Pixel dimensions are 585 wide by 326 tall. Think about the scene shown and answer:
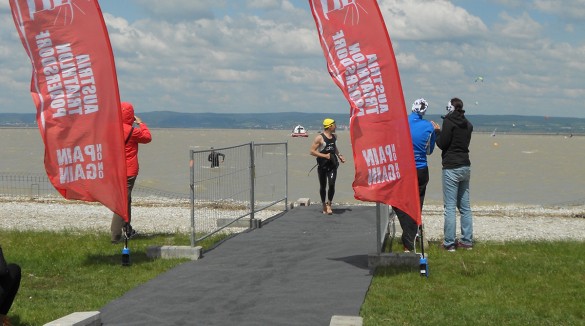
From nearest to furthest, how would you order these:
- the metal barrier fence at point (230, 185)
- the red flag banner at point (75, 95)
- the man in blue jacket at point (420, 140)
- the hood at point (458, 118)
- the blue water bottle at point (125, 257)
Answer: the red flag banner at point (75, 95) → the blue water bottle at point (125, 257) → the man in blue jacket at point (420, 140) → the hood at point (458, 118) → the metal barrier fence at point (230, 185)

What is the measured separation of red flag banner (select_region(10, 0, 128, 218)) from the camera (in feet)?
31.6

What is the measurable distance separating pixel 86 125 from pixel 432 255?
473cm

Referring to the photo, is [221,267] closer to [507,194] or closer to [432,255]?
[432,255]

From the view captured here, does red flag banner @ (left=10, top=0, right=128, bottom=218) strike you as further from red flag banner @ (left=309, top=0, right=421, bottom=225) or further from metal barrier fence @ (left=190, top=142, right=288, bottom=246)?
red flag banner @ (left=309, top=0, right=421, bottom=225)

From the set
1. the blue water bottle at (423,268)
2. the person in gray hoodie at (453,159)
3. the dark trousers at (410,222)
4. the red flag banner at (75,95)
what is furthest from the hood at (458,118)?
the red flag banner at (75,95)

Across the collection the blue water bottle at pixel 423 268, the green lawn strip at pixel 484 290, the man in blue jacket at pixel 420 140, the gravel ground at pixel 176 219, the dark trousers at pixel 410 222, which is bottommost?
the gravel ground at pixel 176 219

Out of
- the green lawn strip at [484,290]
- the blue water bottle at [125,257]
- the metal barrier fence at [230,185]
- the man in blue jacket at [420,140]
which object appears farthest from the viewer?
the metal barrier fence at [230,185]

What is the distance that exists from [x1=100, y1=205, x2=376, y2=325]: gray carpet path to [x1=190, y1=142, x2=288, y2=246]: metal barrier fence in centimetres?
59

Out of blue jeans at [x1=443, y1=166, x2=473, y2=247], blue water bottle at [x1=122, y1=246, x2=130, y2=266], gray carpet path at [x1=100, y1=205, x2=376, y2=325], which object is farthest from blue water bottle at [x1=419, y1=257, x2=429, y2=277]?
blue water bottle at [x1=122, y1=246, x2=130, y2=266]

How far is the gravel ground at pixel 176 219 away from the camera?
15227 millimetres

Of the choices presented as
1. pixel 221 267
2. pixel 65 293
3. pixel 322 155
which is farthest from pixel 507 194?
pixel 65 293

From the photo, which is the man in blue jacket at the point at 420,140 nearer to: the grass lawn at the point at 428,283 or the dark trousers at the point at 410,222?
the dark trousers at the point at 410,222

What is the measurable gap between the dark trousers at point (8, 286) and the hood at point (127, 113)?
5880 millimetres

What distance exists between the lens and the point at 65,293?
28.0ft
